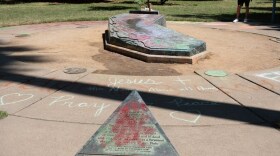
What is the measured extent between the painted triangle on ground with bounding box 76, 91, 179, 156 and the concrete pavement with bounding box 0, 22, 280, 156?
41cm

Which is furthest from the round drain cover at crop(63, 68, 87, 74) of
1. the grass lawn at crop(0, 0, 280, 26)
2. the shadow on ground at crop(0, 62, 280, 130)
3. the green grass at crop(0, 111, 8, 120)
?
the grass lawn at crop(0, 0, 280, 26)

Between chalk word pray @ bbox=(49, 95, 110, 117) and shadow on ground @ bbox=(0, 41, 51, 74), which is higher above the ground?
shadow on ground @ bbox=(0, 41, 51, 74)

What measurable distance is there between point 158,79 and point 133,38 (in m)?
2.37

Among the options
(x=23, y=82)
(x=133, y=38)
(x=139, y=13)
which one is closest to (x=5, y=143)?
(x=23, y=82)

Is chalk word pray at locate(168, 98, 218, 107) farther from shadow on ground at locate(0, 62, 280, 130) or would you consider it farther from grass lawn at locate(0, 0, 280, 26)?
grass lawn at locate(0, 0, 280, 26)

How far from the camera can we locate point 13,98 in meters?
5.33

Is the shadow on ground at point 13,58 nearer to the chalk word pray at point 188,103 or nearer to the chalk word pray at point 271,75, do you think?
the chalk word pray at point 188,103

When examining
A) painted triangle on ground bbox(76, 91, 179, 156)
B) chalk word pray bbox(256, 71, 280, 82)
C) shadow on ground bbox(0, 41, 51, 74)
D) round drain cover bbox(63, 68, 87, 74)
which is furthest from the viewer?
shadow on ground bbox(0, 41, 51, 74)

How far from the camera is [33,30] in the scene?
12.4m

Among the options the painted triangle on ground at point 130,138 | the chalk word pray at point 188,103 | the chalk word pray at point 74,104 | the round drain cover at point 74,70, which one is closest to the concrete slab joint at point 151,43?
the round drain cover at point 74,70

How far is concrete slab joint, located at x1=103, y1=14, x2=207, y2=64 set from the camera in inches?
297

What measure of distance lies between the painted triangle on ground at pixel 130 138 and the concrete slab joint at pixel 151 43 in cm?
397

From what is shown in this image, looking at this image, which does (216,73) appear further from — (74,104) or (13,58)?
(13,58)

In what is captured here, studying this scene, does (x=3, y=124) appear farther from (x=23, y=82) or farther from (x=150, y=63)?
(x=150, y=63)
